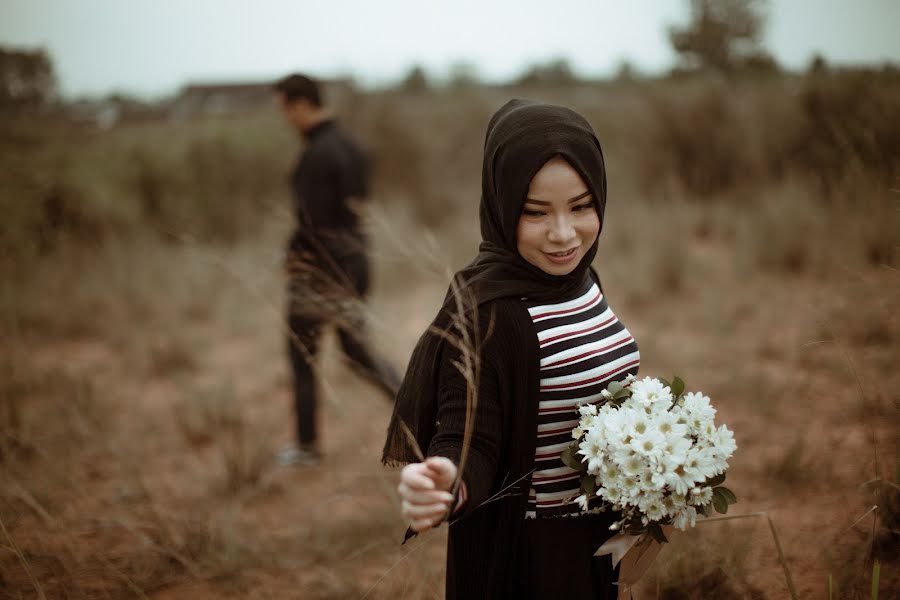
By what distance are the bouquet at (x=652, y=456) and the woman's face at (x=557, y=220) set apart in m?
0.34

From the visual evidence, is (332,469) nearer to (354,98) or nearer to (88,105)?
(354,98)

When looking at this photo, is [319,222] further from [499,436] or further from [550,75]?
[550,75]

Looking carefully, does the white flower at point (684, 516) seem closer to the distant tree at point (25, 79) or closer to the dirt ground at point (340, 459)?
the dirt ground at point (340, 459)

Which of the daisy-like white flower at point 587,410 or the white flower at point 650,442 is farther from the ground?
the daisy-like white flower at point 587,410

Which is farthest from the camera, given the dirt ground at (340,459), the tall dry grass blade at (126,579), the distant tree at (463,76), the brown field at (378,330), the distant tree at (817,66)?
the distant tree at (463,76)

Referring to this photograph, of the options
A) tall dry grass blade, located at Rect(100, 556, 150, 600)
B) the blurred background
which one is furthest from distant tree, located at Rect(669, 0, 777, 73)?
tall dry grass blade, located at Rect(100, 556, 150, 600)

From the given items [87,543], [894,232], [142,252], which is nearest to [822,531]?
[87,543]

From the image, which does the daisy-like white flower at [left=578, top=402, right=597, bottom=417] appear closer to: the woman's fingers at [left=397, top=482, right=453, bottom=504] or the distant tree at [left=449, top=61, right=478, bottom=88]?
the woman's fingers at [left=397, top=482, right=453, bottom=504]

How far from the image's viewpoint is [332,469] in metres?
3.84

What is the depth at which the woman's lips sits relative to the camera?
1452 mm

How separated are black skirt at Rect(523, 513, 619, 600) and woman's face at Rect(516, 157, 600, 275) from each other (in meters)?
0.63

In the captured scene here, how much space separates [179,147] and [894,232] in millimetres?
10021

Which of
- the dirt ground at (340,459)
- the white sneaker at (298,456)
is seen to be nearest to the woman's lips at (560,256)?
the dirt ground at (340,459)

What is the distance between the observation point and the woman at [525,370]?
1.38m
